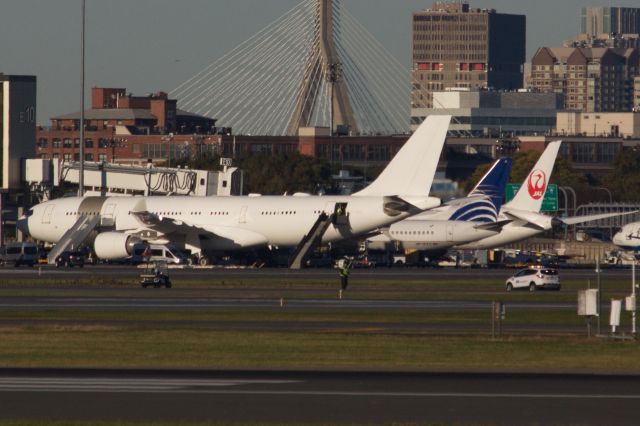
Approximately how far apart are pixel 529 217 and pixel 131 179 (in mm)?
42571

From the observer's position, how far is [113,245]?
96.4 meters

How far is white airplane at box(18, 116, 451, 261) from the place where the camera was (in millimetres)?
95500

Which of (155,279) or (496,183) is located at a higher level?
(496,183)

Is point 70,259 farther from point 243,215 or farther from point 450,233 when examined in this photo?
point 450,233

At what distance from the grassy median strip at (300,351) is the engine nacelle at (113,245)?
48654 millimetres

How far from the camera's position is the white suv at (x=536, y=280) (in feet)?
241

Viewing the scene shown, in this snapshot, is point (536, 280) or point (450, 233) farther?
point (450, 233)

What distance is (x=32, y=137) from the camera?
426ft

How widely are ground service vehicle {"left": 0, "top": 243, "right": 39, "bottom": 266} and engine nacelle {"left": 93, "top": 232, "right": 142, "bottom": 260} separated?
17.3 feet

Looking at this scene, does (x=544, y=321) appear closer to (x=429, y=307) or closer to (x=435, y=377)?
(x=429, y=307)

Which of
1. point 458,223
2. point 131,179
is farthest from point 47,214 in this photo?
point 131,179

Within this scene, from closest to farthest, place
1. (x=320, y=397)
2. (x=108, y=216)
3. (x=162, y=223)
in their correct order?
(x=320, y=397), (x=162, y=223), (x=108, y=216)

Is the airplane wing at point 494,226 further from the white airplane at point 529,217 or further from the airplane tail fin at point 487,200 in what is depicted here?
the airplane tail fin at point 487,200

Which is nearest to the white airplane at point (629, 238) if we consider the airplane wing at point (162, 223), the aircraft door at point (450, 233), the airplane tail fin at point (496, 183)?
the airplane tail fin at point (496, 183)
